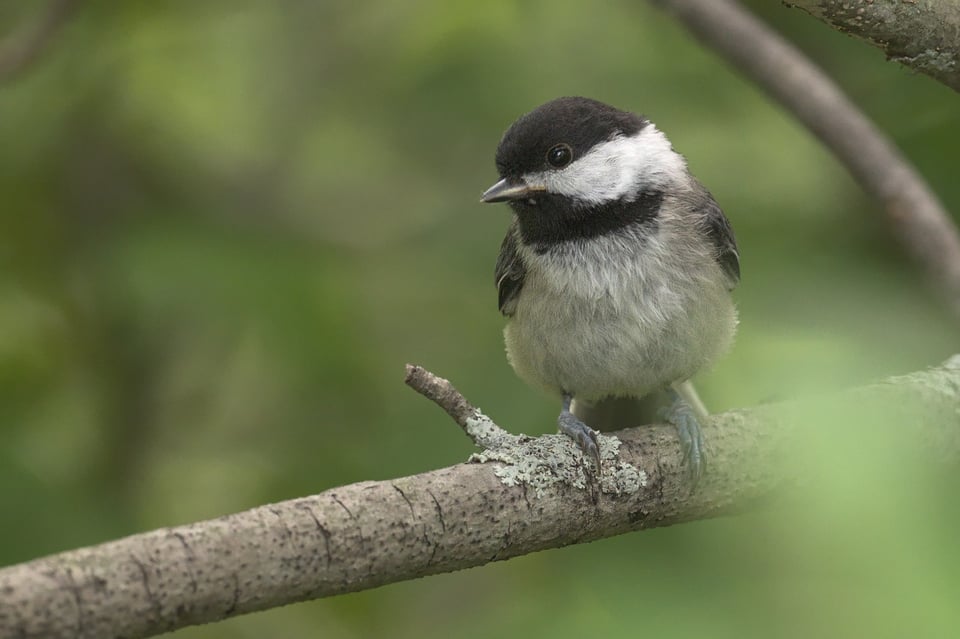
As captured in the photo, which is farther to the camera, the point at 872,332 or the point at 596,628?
the point at 872,332

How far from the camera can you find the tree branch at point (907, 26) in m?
1.59

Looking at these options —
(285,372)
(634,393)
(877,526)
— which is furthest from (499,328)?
(877,526)

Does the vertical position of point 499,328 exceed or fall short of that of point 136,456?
it exceeds it

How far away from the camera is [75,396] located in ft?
9.14

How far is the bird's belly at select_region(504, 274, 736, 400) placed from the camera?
2.38m

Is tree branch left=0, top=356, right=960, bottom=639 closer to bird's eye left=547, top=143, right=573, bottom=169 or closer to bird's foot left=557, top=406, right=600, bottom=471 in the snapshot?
bird's foot left=557, top=406, right=600, bottom=471

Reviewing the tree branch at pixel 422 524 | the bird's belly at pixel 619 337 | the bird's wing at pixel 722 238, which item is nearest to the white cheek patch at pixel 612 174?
the bird's wing at pixel 722 238

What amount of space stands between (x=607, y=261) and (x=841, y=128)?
775 mm

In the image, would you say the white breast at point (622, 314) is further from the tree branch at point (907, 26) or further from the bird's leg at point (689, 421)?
the tree branch at point (907, 26)

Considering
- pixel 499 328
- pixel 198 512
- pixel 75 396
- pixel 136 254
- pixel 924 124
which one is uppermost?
pixel 924 124

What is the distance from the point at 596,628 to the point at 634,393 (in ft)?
5.77

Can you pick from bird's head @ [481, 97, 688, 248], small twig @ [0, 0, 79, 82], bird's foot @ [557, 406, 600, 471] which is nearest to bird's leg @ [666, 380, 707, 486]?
bird's foot @ [557, 406, 600, 471]

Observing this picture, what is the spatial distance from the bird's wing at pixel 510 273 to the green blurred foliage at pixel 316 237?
12cm

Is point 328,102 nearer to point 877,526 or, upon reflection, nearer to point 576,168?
point 576,168
